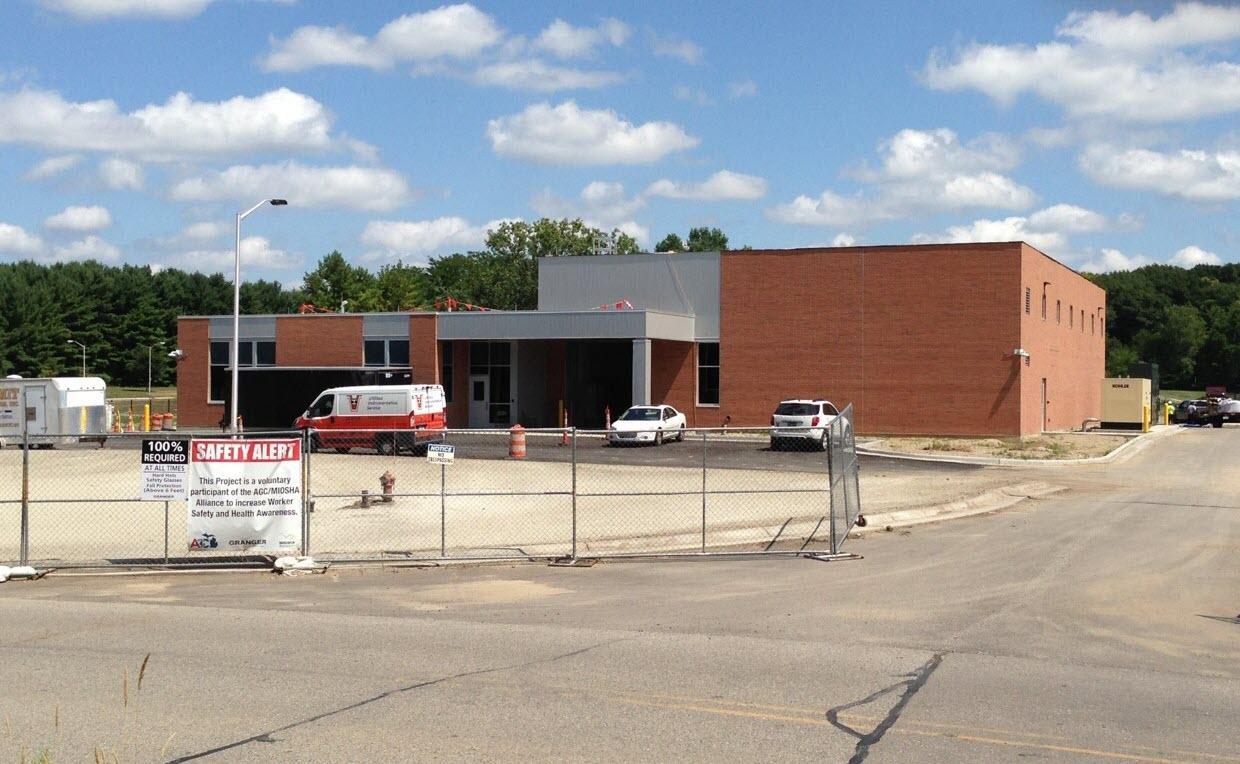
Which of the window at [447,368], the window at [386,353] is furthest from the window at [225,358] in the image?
the window at [447,368]

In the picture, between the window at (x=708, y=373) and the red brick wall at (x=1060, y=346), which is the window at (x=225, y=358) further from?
the red brick wall at (x=1060, y=346)

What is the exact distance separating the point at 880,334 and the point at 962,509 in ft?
89.5

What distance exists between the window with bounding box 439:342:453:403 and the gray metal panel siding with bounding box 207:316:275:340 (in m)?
8.68

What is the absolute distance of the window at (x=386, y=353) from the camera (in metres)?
55.3

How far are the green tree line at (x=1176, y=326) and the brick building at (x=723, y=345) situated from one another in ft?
301

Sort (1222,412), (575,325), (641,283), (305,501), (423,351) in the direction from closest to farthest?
1. (305,501)
2. (575,325)
3. (423,351)
4. (641,283)
5. (1222,412)

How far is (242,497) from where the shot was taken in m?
16.3

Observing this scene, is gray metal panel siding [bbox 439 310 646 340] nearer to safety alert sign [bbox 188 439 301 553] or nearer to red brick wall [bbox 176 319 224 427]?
red brick wall [bbox 176 319 224 427]

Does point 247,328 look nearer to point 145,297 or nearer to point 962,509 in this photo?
point 962,509

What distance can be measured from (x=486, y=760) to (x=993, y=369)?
43.9m

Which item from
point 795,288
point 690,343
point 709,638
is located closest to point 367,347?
point 690,343

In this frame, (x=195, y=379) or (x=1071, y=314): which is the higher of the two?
(x=1071, y=314)

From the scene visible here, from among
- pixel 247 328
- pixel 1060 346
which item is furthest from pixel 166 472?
pixel 1060 346

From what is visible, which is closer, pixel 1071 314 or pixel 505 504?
pixel 505 504
